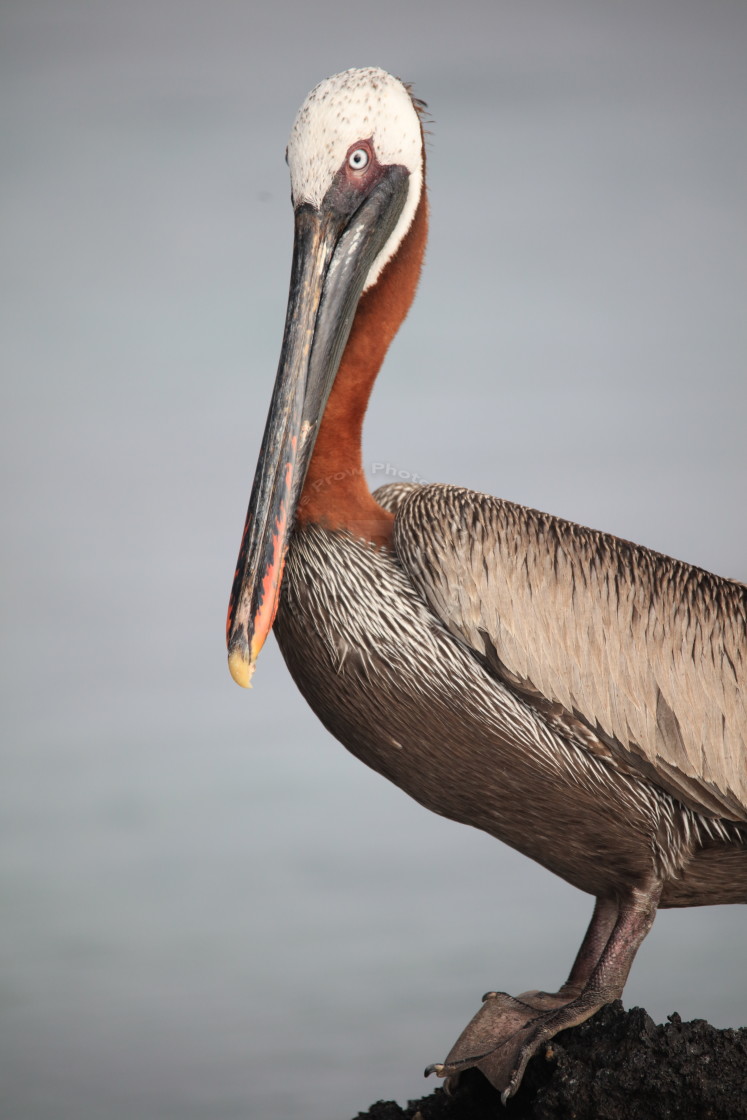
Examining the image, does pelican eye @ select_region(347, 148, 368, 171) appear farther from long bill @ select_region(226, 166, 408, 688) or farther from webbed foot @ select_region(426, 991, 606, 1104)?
webbed foot @ select_region(426, 991, 606, 1104)

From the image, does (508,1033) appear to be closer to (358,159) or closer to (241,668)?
(241,668)

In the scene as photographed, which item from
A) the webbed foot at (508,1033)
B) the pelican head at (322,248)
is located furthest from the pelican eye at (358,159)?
the webbed foot at (508,1033)

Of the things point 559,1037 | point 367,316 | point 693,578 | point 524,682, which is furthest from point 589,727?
point 367,316

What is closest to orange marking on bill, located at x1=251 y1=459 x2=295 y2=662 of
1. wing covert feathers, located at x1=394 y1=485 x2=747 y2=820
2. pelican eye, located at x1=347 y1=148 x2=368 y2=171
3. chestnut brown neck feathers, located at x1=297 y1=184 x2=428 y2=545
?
chestnut brown neck feathers, located at x1=297 y1=184 x2=428 y2=545

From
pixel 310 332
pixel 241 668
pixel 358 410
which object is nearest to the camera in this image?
pixel 241 668

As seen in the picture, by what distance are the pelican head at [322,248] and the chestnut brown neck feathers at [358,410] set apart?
0.24ft

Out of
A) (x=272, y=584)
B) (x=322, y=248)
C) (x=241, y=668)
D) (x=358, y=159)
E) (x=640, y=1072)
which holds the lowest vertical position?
(x=640, y=1072)

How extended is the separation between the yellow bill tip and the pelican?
0.18ft

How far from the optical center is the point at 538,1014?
367cm

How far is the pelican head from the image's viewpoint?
3303 millimetres

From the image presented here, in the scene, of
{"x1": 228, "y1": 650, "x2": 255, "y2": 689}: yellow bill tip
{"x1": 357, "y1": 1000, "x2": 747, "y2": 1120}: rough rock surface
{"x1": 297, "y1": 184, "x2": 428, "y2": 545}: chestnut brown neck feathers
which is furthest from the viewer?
{"x1": 297, "y1": 184, "x2": 428, "y2": 545}: chestnut brown neck feathers

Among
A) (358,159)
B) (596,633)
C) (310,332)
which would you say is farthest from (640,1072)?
(358,159)

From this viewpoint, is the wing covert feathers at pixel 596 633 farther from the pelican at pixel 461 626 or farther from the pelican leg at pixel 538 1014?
the pelican leg at pixel 538 1014

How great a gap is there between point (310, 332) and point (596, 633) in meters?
1.04
